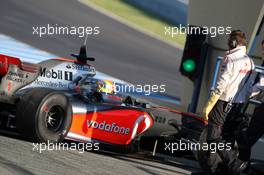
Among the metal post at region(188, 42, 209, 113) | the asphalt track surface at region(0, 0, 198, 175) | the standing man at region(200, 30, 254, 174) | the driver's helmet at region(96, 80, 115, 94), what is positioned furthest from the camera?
the asphalt track surface at region(0, 0, 198, 175)

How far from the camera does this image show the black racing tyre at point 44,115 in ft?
25.9

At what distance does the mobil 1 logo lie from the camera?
8.80m

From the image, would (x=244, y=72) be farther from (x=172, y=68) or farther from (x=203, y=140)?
(x=172, y=68)

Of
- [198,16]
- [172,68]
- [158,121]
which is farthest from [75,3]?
[158,121]

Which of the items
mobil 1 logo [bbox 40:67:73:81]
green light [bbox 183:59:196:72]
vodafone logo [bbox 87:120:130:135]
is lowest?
vodafone logo [bbox 87:120:130:135]

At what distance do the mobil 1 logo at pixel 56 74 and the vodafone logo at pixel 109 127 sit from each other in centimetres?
79

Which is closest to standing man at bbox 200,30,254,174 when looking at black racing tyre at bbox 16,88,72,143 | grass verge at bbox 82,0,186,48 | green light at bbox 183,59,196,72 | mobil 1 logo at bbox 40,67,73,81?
black racing tyre at bbox 16,88,72,143

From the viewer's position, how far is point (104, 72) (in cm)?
1683

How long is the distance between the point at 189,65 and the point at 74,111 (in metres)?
3.17

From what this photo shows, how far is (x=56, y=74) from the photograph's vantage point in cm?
891

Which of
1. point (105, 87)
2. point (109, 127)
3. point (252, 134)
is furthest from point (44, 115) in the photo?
point (252, 134)

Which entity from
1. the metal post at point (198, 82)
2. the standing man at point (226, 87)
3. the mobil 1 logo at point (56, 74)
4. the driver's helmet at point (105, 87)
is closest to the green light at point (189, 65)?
the metal post at point (198, 82)

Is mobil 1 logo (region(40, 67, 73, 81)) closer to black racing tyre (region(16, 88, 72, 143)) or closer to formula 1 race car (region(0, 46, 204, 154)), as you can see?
formula 1 race car (region(0, 46, 204, 154))

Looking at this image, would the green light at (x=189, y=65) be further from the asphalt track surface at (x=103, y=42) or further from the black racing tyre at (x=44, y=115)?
the asphalt track surface at (x=103, y=42)
